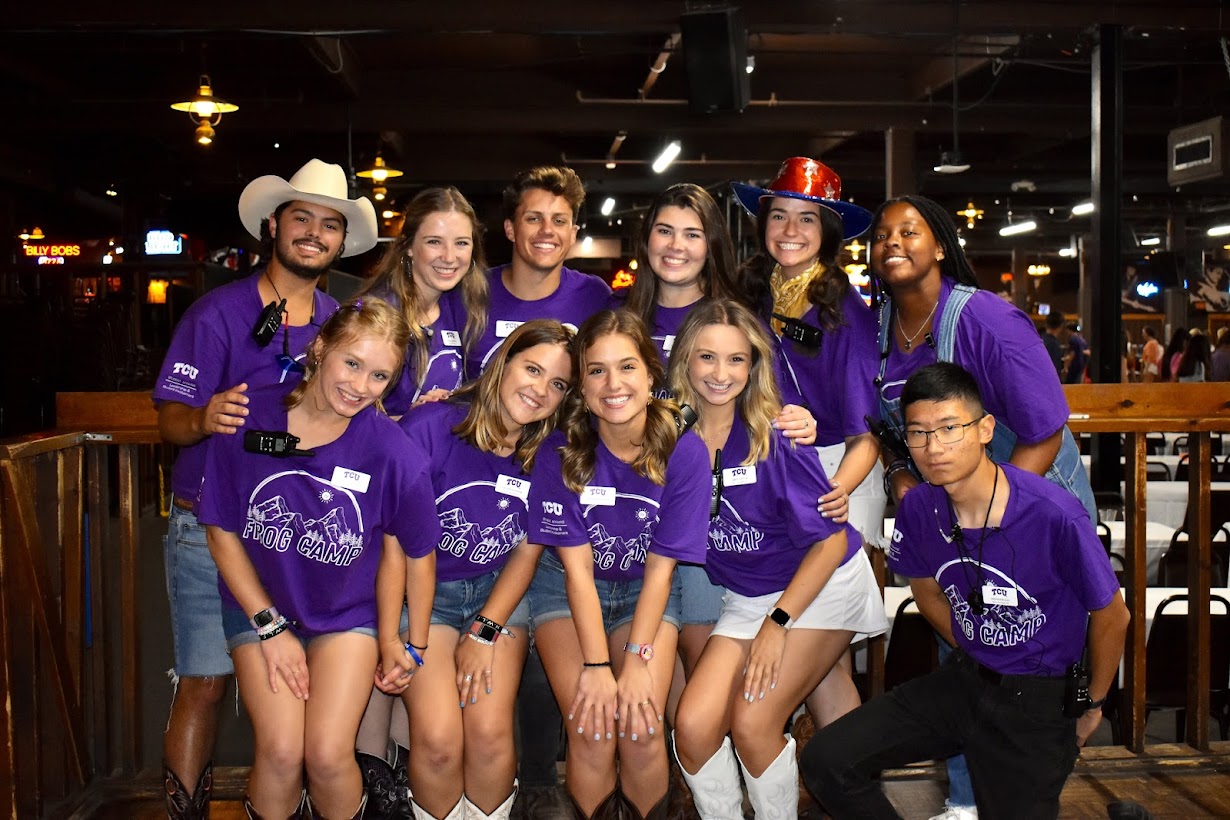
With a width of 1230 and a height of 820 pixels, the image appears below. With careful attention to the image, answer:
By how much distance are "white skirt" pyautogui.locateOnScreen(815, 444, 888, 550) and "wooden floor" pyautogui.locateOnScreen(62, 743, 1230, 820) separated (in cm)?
86

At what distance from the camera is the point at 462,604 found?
10.6 ft

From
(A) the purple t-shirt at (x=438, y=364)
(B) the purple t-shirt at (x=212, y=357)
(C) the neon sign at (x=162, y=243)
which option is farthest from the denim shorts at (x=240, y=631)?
(C) the neon sign at (x=162, y=243)

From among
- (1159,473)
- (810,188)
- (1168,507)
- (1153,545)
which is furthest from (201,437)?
(1159,473)

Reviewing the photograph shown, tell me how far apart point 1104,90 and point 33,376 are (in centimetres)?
1120

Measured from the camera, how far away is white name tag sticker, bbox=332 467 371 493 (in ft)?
9.60

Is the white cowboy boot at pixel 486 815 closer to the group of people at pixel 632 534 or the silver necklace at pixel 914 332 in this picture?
the group of people at pixel 632 534

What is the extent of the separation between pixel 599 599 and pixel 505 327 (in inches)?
37.8

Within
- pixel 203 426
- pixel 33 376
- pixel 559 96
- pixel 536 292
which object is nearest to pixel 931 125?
pixel 559 96

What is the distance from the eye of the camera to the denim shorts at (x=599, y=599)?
10.6ft

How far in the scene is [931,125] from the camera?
577 inches

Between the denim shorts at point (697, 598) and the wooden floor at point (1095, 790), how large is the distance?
0.77m

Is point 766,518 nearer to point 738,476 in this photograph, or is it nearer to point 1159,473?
point 738,476

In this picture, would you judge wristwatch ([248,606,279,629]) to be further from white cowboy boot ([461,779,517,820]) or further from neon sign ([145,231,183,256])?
neon sign ([145,231,183,256])

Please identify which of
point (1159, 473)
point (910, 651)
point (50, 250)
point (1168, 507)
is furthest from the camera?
point (50, 250)
